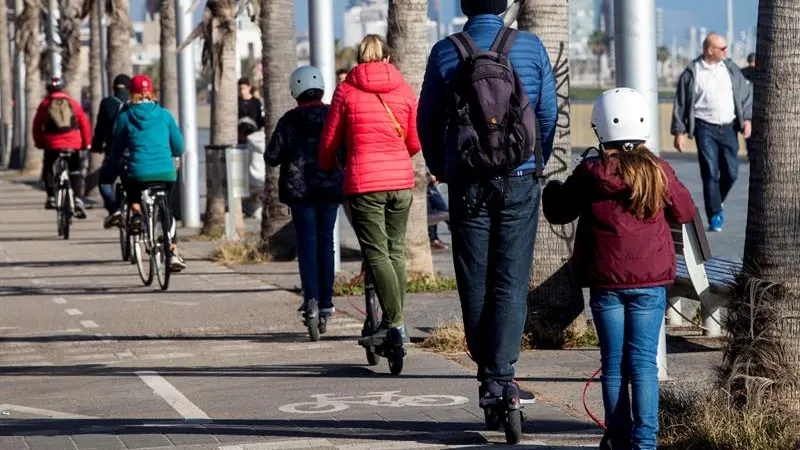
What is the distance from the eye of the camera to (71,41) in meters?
34.1

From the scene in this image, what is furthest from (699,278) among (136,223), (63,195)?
(63,195)

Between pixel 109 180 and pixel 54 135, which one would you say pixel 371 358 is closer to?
pixel 109 180

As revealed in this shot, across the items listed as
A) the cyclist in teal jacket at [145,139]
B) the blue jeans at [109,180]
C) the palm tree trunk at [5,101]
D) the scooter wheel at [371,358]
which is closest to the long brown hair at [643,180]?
the scooter wheel at [371,358]

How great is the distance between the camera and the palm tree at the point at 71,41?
1326 inches

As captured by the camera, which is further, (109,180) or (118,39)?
(118,39)

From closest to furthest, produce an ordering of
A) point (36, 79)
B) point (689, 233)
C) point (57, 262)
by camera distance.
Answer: point (689, 233) < point (57, 262) < point (36, 79)

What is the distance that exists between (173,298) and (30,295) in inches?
55.9

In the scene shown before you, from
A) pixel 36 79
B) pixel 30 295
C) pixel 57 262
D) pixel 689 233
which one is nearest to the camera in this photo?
pixel 689 233

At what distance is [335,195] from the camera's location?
1038cm

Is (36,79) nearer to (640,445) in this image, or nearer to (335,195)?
(335,195)

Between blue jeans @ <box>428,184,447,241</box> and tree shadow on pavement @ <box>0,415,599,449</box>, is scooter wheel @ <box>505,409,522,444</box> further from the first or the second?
blue jeans @ <box>428,184,447,241</box>

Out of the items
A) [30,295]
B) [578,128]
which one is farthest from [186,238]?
[578,128]

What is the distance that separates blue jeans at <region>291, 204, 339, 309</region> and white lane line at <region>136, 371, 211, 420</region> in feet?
4.06

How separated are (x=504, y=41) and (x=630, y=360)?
1584mm
